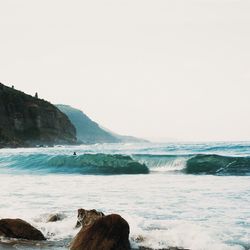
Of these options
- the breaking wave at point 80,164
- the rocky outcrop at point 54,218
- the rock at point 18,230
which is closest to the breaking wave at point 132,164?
the breaking wave at point 80,164

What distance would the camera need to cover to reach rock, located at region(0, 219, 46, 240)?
10094mm

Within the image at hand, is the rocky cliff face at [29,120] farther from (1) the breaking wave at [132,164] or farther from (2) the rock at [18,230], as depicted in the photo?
(2) the rock at [18,230]

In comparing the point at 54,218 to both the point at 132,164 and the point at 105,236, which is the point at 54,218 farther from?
the point at 132,164

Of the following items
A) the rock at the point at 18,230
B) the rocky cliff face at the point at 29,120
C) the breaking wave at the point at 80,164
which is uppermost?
the rocky cliff face at the point at 29,120

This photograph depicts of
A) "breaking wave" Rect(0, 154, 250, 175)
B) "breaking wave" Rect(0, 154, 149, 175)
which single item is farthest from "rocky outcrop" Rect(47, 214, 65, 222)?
"breaking wave" Rect(0, 154, 149, 175)

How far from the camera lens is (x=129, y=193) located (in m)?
18.7

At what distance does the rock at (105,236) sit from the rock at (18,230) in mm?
1519

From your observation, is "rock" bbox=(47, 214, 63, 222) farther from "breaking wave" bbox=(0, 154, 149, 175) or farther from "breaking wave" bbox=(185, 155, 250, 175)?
"breaking wave" bbox=(0, 154, 149, 175)

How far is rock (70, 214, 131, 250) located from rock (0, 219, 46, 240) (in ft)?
4.98

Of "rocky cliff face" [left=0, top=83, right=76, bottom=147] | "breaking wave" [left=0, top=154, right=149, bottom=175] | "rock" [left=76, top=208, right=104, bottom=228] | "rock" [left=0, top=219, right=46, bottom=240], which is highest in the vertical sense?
"rocky cliff face" [left=0, top=83, right=76, bottom=147]

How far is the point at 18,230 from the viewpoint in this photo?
10195mm

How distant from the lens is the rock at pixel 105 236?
8547 millimetres

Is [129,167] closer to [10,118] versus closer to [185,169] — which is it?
[185,169]

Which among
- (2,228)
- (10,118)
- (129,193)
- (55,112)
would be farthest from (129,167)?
(55,112)
